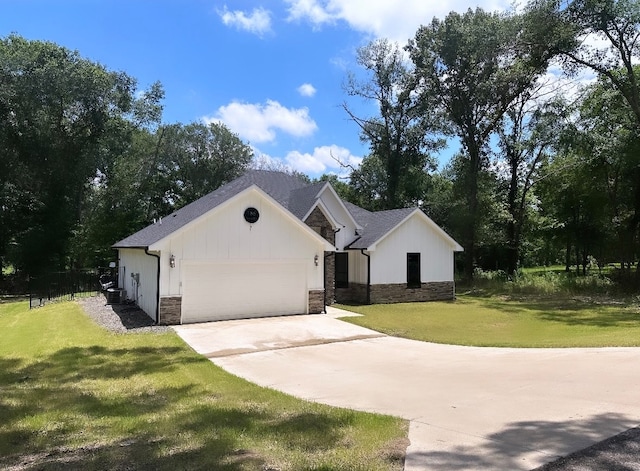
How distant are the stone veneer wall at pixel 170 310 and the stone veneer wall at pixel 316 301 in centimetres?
466

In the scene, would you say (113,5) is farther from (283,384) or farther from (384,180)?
(384,180)

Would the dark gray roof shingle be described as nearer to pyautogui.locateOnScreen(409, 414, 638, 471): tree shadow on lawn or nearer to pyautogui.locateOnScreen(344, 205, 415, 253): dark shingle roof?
pyautogui.locateOnScreen(344, 205, 415, 253): dark shingle roof

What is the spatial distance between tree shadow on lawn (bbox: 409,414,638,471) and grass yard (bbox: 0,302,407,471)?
1.54 ft

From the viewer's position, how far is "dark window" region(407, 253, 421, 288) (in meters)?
21.6

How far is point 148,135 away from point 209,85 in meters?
16.6

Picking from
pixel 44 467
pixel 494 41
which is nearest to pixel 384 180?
pixel 494 41

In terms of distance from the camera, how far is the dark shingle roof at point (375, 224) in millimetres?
20672

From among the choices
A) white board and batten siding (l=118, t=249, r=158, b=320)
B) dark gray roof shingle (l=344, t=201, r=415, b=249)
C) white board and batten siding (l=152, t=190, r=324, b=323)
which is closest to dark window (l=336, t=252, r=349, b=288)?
dark gray roof shingle (l=344, t=201, r=415, b=249)

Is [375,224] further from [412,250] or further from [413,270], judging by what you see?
[413,270]

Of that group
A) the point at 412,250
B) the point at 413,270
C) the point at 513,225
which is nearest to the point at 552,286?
the point at 413,270

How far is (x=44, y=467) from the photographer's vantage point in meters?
4.20

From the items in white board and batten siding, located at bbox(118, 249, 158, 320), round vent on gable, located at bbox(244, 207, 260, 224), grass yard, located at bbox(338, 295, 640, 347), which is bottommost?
grass yard, located at bbox(338, 295, 640, 347)

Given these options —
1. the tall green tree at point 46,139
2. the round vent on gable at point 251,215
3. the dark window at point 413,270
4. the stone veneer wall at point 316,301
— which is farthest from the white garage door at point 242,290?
the tall green tree at point 46,139

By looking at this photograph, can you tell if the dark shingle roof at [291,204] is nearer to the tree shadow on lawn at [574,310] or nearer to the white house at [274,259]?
the white house at [274,259]
